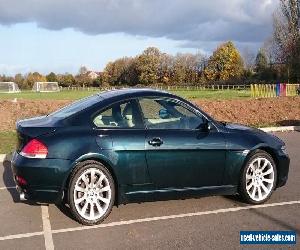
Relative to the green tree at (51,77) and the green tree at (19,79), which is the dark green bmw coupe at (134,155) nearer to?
the green tree at (19,79)

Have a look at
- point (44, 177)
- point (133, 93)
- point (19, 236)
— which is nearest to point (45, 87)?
point (133, 93)

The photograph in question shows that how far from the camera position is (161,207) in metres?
6.73

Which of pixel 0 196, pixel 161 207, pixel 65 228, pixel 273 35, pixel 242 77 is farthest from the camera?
pixel 242 77

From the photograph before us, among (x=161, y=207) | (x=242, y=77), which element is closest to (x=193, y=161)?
(x=161, y=207)

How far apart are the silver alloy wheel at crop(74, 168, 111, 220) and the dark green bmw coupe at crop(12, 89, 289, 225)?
0.5 inches

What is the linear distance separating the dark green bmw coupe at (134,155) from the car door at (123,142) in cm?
1

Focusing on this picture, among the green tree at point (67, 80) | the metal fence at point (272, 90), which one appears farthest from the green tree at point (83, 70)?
the metal fence at point (272, 90)

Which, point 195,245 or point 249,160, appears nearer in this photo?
point 195,245

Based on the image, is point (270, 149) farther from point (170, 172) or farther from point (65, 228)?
point (65, 228)

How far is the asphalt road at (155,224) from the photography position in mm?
5363

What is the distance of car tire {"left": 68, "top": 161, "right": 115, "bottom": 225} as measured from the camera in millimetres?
5902

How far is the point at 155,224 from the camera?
6.02 metres

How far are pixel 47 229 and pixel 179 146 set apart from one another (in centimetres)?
196

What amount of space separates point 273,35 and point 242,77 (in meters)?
14.3
